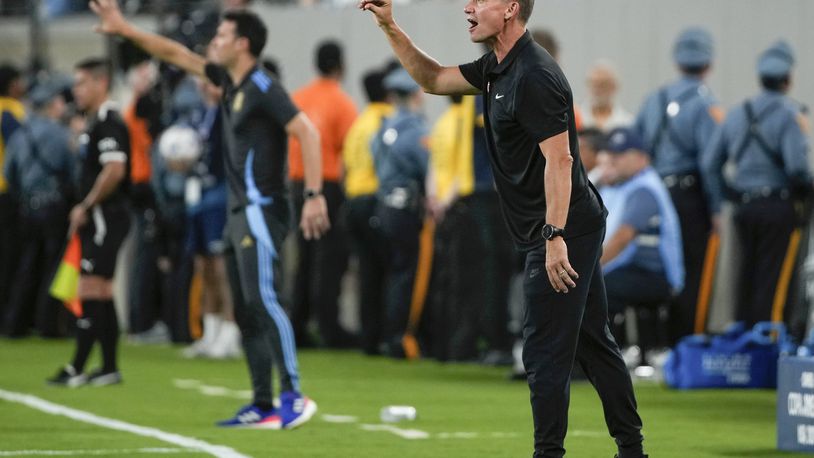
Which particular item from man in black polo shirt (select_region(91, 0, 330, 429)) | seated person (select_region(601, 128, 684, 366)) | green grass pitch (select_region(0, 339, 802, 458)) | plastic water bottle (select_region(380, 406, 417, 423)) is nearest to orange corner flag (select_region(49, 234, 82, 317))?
green grass pitch (select_region(0, 339, 802, 458))

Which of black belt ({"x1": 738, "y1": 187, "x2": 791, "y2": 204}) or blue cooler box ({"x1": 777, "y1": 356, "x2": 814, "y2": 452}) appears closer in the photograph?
blue cooler box ({"x1": 777, "y1": 356, "x2": 814, "y2": 452})

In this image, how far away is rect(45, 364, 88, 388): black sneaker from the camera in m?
12.2

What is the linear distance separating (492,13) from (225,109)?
3.34 meters

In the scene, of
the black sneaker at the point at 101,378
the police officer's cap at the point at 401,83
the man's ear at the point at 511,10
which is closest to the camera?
the man's ear at the point at 511,10

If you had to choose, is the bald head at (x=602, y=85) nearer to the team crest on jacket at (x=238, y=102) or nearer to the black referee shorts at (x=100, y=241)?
the black referee shorts at (x=100, y=241)

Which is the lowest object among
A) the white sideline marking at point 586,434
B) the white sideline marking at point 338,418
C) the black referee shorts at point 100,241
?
the white sideline marking at point 338,418

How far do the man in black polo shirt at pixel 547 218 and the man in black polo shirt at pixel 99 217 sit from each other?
206 inches

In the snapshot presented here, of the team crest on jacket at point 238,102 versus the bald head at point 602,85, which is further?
the bald head at point 602,85

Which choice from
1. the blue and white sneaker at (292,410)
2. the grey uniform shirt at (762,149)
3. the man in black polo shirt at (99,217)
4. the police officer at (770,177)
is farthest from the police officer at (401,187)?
the blue and white sneaker at (292,410)

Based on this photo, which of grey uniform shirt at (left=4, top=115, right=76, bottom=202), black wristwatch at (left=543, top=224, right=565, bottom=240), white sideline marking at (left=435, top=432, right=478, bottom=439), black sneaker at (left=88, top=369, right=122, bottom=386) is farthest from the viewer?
grey uniform shirt at (left=4, top=115, right=76, bottom=202)

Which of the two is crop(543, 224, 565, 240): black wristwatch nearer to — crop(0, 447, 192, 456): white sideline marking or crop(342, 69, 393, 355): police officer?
crop(0, 447, 192, 456): white sideline marking

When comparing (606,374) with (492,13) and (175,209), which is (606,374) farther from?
(175,209)

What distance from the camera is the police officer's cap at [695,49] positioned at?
14320mm

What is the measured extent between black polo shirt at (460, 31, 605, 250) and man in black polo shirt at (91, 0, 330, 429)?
2.60 meters
